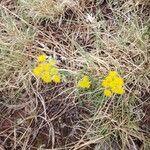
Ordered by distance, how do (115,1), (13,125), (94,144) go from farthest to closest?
(115,1) < (13,125) < (94,144)

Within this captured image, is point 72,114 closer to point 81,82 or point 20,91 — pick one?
point 81,82

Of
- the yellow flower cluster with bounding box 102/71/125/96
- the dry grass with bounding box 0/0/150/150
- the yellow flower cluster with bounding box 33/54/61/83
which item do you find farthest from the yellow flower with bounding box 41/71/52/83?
the yellow flower cluster with bounding box 102/71/125/96

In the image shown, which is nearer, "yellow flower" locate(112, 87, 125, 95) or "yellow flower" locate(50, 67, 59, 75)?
"yellow flower" locate(112, 87, 125, 95)

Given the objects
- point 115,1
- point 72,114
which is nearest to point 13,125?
point 72,114

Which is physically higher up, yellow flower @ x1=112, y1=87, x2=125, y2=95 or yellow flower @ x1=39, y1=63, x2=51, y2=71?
yellow flower @ x1=112, y1=87, x2=125, y2=95

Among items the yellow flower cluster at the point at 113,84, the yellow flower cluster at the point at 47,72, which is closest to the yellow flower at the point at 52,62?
the yellow flower cluster at the point at 47,72

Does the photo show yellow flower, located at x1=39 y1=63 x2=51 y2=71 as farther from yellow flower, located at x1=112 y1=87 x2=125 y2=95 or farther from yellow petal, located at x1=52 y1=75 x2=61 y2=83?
yellow flower, located at x1=112 y1=87 x2=125 y2=95

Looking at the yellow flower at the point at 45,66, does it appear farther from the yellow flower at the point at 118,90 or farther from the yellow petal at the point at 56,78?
the yellow flower at the point at 118,90
